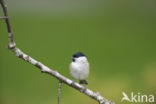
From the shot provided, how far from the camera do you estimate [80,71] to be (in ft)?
2.49

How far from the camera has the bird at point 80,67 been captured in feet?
2.50

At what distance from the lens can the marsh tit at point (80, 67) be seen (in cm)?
76

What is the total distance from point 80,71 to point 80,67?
18 mm

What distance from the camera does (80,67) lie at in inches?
30.5

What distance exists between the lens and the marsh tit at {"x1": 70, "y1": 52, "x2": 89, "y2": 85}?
2.50 ft

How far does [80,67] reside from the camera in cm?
78

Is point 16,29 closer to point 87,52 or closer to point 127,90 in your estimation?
point 87,52

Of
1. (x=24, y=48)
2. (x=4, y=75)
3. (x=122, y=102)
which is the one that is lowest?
(x=122, y=102)

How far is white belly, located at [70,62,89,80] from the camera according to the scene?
2.50 feet

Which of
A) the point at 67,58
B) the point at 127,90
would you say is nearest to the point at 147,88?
the point at 127,90

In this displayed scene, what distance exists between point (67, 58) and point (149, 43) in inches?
13.8

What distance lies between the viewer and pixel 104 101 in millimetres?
739

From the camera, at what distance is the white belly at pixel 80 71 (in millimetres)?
762

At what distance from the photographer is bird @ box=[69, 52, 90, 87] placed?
761mm
